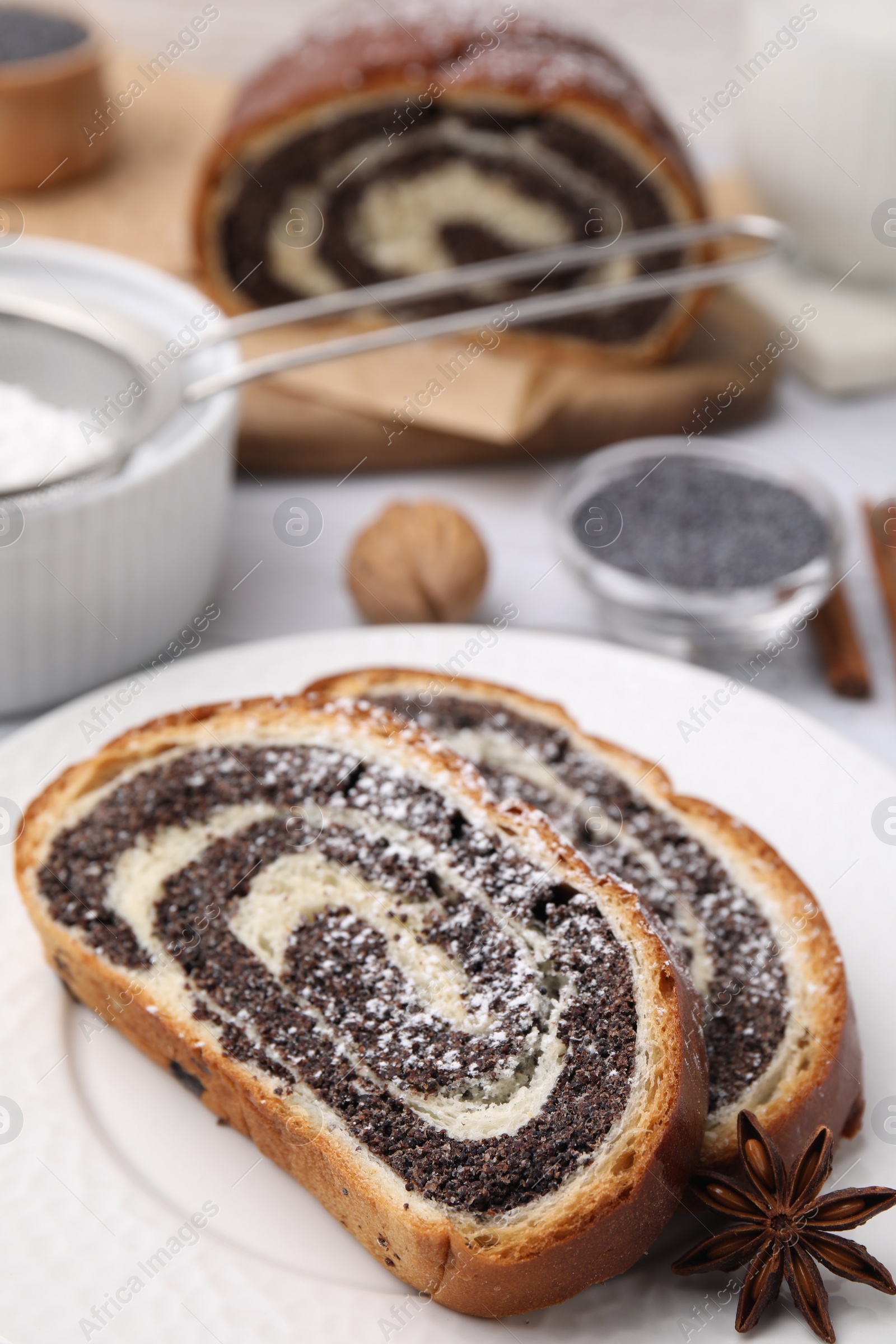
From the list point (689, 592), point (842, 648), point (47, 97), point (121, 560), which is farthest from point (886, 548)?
point (47, 97)

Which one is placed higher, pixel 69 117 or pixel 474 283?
pixel 69 117

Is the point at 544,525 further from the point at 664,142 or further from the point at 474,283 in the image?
the point at 664,142

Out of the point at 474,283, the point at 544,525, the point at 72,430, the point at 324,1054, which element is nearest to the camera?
the point at 324,1054

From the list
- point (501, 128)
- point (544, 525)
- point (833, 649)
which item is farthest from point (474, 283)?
point (833, 649)

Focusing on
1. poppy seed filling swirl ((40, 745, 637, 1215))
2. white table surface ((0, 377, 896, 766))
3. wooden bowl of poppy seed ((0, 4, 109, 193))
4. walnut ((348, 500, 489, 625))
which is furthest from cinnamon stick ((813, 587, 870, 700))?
wooden bowl of poppy seed ((0, 4, 109, 193))

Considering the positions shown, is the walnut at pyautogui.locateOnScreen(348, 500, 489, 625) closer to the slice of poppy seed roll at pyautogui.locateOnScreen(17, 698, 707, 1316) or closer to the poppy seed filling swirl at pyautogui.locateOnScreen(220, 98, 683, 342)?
the slice of poppy seed roll at pyautogui.locateOnScreen(17, 698, 707, 1316)

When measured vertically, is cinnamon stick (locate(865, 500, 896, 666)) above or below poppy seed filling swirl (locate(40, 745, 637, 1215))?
below

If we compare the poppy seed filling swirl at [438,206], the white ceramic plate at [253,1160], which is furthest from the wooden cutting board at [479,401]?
the white ceramic plate at [253,1160]
